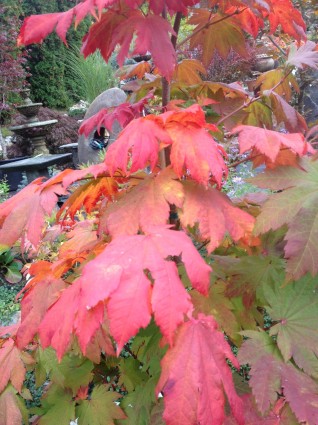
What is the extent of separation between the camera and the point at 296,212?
783mm

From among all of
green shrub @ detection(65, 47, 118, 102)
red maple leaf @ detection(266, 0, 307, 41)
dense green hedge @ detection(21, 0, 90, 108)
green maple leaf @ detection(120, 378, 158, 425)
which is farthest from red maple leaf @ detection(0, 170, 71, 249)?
dense green hedge @ detection(21, 0, 90, 108)

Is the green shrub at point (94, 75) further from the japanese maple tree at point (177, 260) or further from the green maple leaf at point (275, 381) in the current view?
the green maple leaf at point (275, 381)

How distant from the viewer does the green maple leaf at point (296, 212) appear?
0.74 m

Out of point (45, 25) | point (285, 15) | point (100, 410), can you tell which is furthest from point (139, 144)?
point (100, 410)

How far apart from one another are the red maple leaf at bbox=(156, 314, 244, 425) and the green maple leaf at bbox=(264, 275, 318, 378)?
17 cm

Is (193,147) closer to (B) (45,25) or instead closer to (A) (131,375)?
(B) (45,25)

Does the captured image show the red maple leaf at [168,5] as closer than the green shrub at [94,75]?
Yes

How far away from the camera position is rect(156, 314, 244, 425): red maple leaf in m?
0.62

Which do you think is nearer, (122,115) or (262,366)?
(262,366)

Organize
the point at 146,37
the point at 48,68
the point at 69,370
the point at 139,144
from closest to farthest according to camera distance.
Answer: the point at 139,144, the point at 146,37, the point at 69,370, the point at 48,68

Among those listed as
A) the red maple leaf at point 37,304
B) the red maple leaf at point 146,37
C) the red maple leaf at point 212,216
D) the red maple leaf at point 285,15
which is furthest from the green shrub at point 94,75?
the red maple leaf at point 212,216

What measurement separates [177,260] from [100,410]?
426 mm

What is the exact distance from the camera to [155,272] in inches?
24.4

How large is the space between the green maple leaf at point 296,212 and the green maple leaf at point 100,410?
611mm
